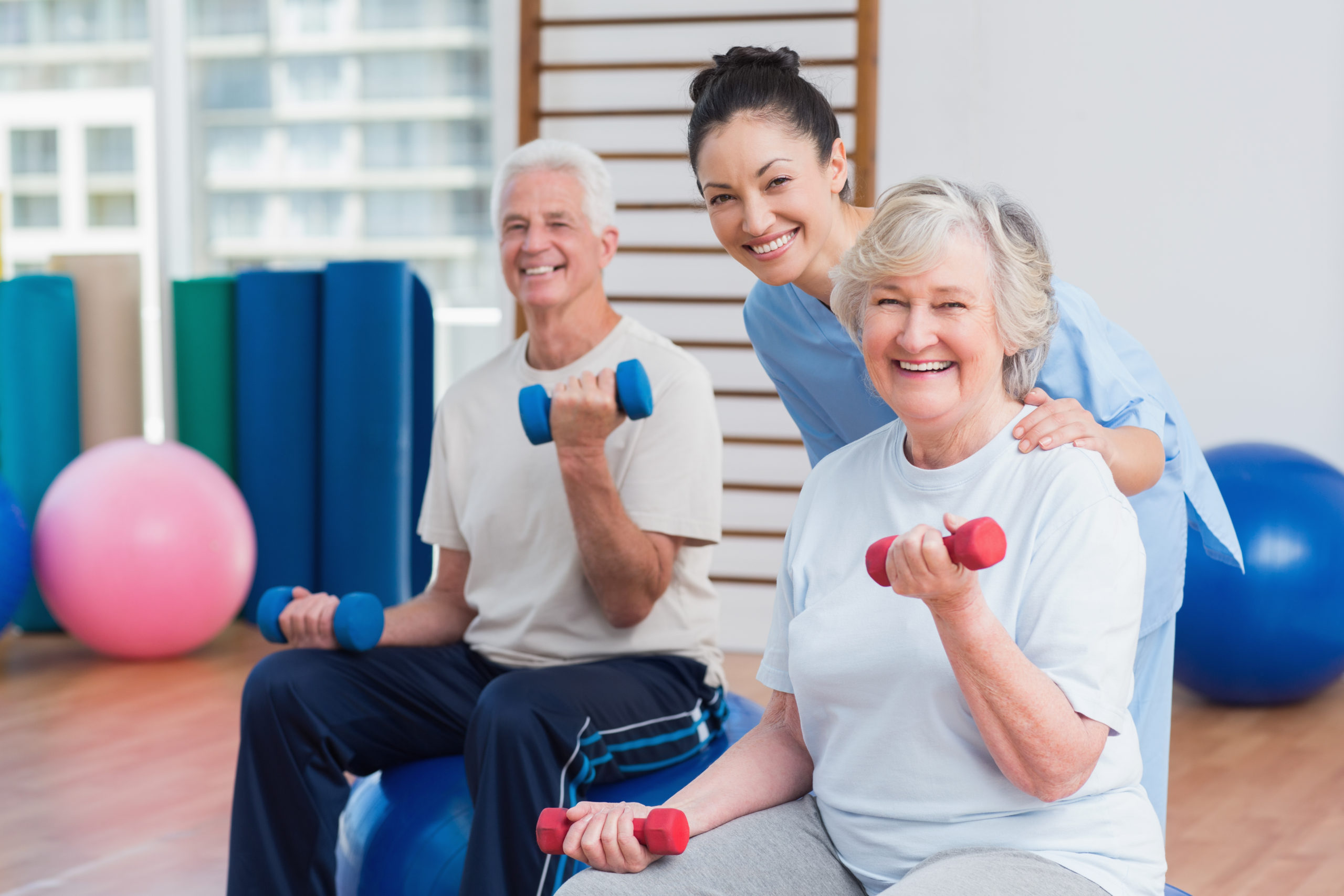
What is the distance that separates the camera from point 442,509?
2002mm

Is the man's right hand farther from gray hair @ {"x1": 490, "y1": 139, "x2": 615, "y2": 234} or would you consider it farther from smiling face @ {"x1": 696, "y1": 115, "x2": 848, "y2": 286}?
smiling face @ {"x1": 696, "y1": 115, "x2": 848, "y2": 286}

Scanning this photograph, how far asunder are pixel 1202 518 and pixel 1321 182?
2.35 meters

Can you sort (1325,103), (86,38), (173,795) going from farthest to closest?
(86,38), (1325,103), (173,795)

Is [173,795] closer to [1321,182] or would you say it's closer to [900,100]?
[900,100]

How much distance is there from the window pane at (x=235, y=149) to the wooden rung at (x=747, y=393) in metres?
1.98

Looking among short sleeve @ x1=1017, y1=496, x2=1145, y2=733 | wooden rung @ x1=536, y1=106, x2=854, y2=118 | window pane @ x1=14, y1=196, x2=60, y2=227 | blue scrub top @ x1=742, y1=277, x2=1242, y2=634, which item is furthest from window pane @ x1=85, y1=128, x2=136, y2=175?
short sleeve @ x1=1017, y1=496, x2=1145, y2=733

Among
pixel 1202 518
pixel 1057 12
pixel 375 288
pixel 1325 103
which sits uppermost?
pixel 1057 12

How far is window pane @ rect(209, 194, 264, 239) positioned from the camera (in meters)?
4.57

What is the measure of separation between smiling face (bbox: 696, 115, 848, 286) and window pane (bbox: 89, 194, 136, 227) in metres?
3.84

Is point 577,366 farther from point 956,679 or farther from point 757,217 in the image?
point 956,679

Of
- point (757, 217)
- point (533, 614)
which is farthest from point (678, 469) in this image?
point (757, 217)

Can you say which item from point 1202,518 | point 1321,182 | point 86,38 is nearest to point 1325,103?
point 1321,182

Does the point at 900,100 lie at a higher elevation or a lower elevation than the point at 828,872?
higher

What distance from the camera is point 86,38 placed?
4.65 meters
